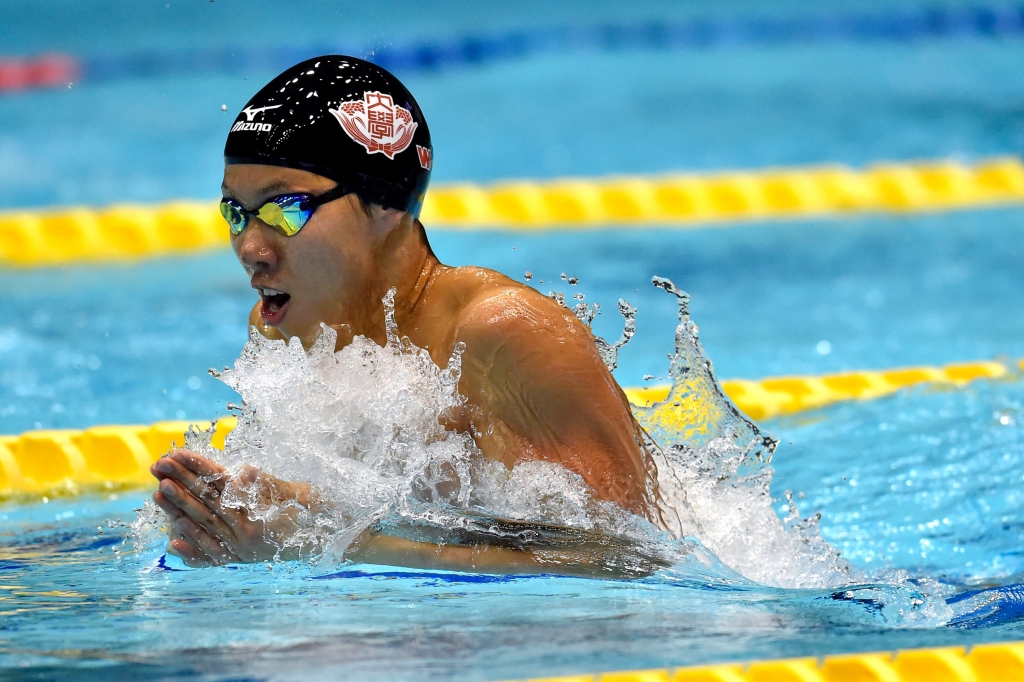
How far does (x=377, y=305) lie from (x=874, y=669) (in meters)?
1.03

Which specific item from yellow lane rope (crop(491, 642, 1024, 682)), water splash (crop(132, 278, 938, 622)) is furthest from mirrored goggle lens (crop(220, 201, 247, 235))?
yellow lane rope (crop(491, 642, 1024, 682))

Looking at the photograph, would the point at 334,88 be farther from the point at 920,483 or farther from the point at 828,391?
the point at 828,391

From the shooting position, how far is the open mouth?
7.45 ft

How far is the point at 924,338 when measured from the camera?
490cm

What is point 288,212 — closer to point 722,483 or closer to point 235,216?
point 235,216

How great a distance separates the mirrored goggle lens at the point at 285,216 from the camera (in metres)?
2.21

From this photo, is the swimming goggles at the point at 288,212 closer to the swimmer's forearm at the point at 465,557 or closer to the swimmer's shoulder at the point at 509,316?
the swimmer's shoulder at the point at 509,316

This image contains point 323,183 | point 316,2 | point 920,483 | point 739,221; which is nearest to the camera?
point 323,183

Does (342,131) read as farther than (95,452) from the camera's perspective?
No

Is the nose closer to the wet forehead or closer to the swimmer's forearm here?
the wet forehead

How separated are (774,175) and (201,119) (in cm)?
381

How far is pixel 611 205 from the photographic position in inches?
256

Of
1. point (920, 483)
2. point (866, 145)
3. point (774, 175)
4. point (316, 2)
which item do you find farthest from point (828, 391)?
→ point (316, 2)

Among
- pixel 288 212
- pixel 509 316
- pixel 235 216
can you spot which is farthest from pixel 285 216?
pixel 509 316
